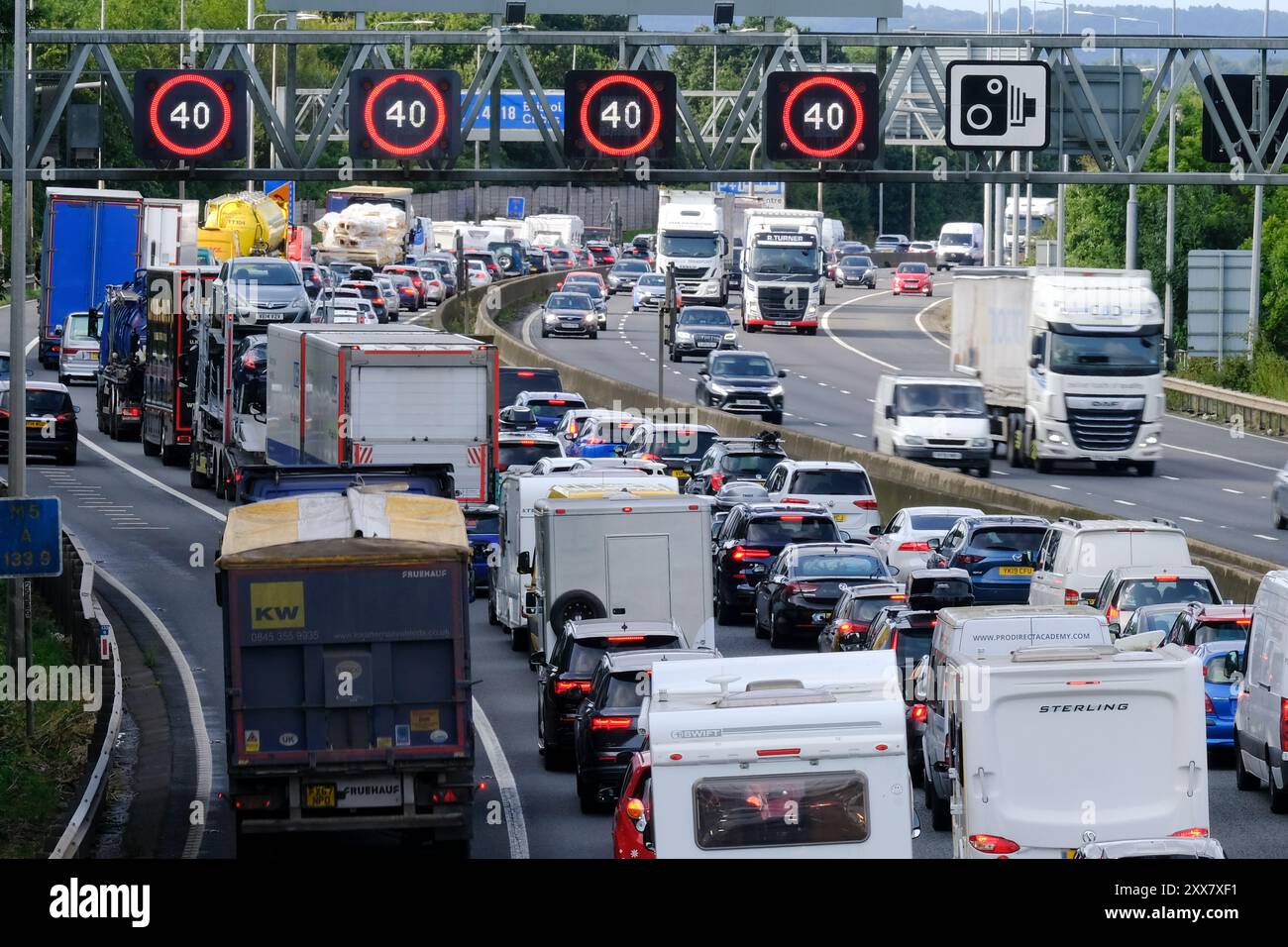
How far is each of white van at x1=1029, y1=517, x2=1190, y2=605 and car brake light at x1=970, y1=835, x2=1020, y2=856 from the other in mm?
14088

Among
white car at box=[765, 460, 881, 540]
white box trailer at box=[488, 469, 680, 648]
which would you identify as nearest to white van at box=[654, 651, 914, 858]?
white box trailer at box=[488, 469, 680, 648]

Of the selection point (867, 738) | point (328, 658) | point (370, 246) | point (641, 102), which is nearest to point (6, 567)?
point (328, 658)

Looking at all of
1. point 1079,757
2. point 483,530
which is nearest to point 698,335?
→ point 483,530

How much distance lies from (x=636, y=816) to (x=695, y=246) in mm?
72464

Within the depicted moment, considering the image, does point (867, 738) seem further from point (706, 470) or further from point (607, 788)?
point (706, 470)

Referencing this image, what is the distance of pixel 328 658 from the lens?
56.2ft

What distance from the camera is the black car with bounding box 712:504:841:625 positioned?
34062 mm

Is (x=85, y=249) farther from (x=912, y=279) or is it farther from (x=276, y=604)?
(x=912, y=279)

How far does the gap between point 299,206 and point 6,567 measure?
119m

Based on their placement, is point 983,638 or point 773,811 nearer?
point 773,811

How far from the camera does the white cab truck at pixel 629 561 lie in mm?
25906

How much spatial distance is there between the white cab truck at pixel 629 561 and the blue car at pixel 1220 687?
18.4 feet

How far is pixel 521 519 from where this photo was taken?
30.1m

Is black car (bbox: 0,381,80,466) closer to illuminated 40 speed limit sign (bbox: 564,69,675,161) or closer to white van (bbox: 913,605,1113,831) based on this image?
illuminated 40 speed limit sign (bbox: 564,69,675,161)
